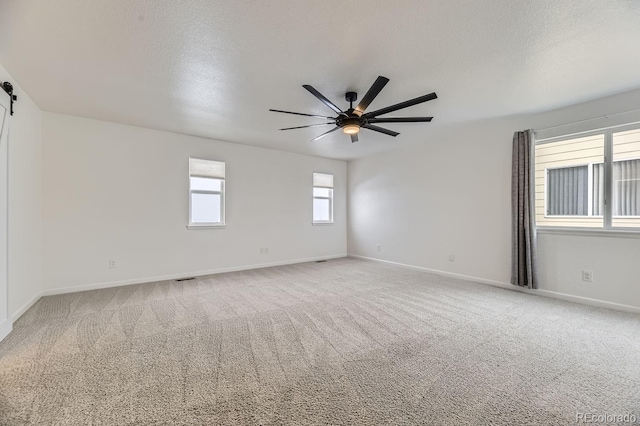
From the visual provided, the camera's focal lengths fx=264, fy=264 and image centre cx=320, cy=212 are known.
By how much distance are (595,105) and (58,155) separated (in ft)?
24.1

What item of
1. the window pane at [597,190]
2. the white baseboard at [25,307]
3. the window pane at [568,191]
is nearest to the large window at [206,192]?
the white baseboard at [25,307]

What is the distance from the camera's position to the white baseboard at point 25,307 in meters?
2.84

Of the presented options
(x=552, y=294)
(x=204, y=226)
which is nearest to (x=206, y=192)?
(x=204, y=226)

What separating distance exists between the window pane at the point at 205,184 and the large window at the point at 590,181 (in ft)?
17.6

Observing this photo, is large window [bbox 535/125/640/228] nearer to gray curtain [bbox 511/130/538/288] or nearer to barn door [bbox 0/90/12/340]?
gray curtain [bbox 511/130/538/288]

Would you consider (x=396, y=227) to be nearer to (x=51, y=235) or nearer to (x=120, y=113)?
(x=120, y=113)

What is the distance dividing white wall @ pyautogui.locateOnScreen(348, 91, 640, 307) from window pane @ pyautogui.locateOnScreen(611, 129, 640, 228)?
23cm

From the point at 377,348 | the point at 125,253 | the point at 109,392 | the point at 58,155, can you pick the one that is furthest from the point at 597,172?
the point at 58,155

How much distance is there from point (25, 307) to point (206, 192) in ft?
9.11

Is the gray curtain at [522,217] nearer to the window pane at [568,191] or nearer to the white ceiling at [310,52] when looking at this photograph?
the window pane at [568,191]

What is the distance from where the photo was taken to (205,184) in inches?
199

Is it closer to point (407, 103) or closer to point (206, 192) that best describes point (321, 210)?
point (206, 192)

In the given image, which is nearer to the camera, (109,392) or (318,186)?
(109,392)

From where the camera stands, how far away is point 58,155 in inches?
151
